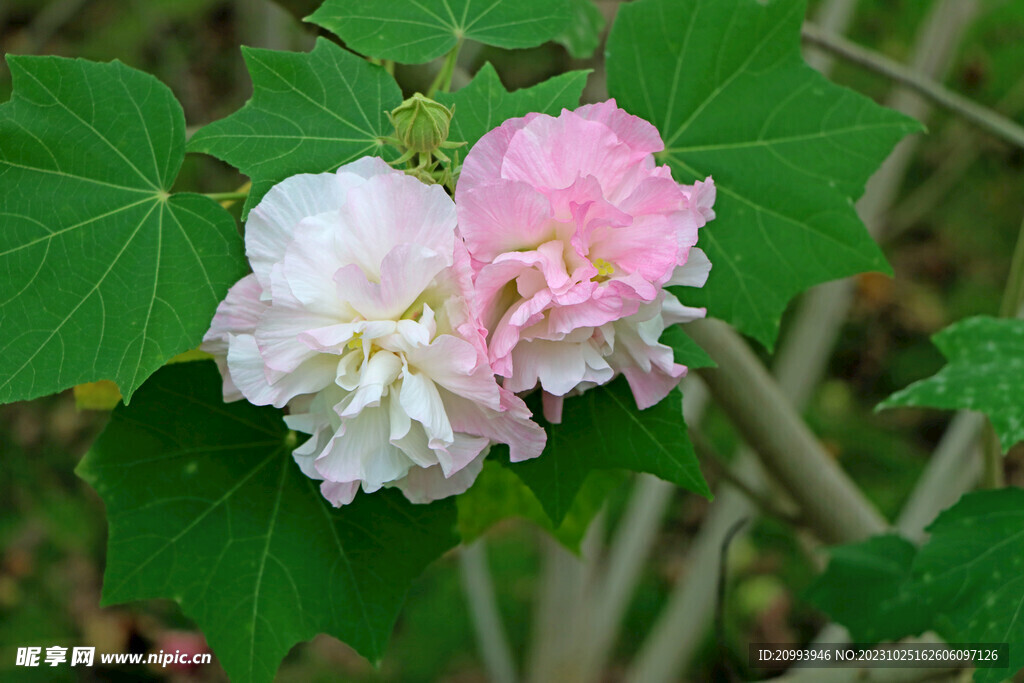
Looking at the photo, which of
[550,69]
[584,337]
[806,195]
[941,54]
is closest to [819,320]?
[941,54]

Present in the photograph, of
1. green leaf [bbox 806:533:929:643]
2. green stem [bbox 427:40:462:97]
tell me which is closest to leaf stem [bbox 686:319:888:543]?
green leaf [bbox 806:533:929:643]

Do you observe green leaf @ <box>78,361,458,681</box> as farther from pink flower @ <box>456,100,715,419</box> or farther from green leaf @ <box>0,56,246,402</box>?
pink flower @ <box>456,100,715,419</box>

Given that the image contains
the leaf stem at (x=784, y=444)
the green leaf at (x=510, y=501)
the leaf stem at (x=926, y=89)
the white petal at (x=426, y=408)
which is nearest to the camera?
the white petal at (x=426, y=408)

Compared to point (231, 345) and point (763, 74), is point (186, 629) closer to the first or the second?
point (231, 345)

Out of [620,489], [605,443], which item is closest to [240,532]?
[605,443]

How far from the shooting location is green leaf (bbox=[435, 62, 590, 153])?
0.57 metres

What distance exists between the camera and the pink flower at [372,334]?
0.48 metres

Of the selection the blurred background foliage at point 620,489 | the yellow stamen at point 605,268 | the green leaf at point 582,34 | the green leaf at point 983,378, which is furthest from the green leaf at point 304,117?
the blurred background foliage at point 620,489

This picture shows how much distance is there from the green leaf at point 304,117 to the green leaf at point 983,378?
457 millimetres

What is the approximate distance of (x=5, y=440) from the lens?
2084 mm

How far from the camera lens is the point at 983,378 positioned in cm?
73

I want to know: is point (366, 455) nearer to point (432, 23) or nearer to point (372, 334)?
point (372, 334)

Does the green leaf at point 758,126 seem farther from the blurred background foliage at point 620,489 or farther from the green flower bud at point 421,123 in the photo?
the blurred background foliage at point 620,489

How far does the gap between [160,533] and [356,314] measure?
26 centimetres
